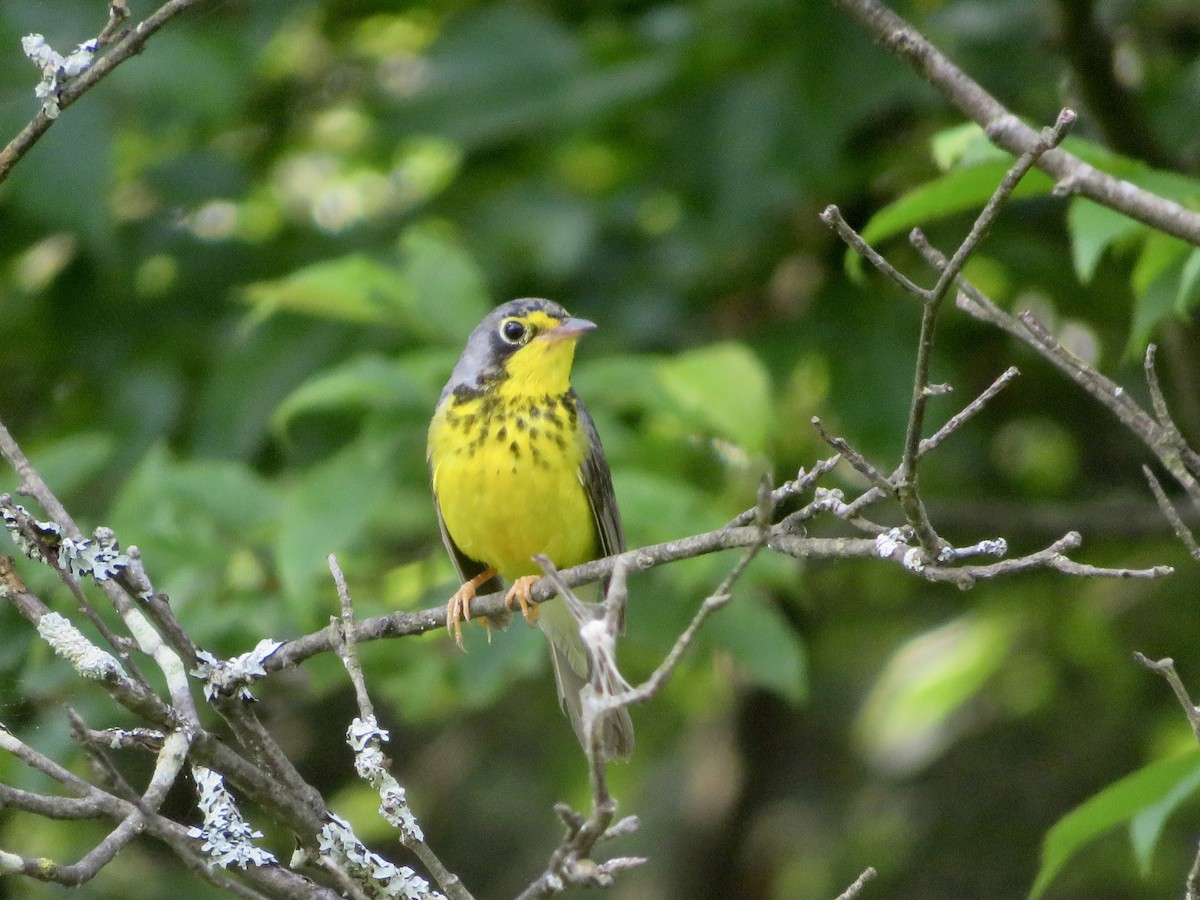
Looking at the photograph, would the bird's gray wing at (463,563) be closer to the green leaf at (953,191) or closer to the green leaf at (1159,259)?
the green leaf at (953,191)

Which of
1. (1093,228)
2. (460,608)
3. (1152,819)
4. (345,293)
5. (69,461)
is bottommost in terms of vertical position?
(1152,819)

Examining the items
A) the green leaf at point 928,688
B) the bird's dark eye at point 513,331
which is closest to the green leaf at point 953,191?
the bird's dark eye at point 513,331

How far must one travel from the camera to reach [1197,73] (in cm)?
709

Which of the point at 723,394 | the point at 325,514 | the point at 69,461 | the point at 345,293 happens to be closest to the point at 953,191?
the point at 723,394

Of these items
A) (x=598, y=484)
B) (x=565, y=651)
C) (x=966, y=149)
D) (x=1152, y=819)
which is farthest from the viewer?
(x=565, y=651)

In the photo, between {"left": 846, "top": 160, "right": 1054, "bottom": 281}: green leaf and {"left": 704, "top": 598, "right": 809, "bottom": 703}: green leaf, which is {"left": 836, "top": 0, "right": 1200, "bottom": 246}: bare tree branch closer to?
{"left": 846, "top": 160, "right": 1054, "bottom": 281}: green leaf

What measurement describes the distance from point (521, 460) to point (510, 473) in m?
0.07

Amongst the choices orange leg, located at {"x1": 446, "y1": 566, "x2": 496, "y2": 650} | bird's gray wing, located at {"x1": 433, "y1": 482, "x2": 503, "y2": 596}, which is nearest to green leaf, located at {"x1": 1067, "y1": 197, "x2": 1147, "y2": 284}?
orange leg, located at {"x1": 446, "y1": 566, "x2": 496, "y2": 650}

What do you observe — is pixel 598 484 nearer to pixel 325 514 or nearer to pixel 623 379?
pixel 623 379

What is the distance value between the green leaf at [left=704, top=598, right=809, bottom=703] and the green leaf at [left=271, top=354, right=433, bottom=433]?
53.2 inches

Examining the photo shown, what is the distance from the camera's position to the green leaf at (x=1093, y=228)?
405 centimetres

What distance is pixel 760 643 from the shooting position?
18.5 feet

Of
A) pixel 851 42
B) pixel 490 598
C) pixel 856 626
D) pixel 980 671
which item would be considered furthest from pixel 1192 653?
pixel 490 598

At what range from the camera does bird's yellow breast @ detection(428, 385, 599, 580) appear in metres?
5.86
